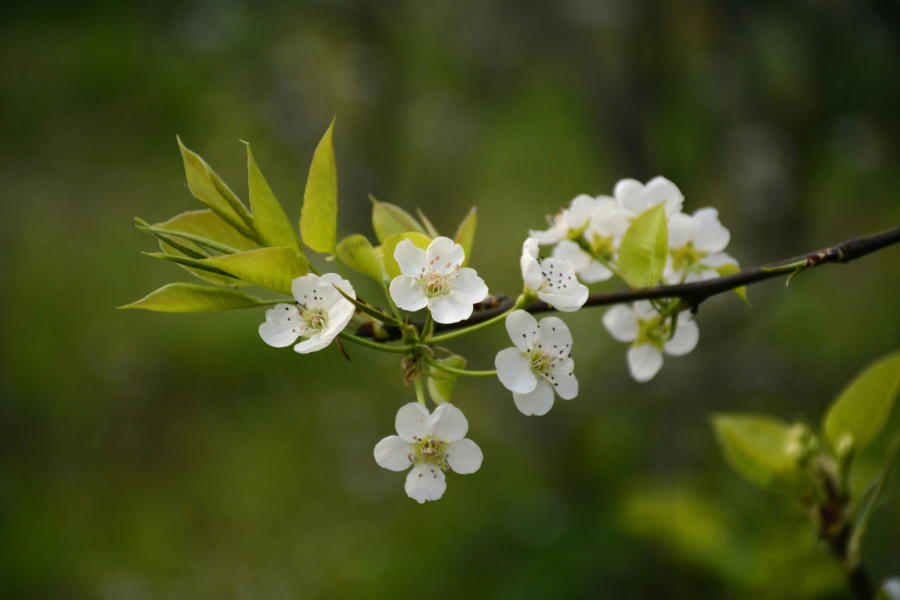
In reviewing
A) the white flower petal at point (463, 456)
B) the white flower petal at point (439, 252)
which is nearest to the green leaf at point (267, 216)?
the white flower petal at point (439, 252)

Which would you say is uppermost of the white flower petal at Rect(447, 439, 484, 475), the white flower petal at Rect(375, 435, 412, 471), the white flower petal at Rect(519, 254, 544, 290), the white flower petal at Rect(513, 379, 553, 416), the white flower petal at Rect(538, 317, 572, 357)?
the white flower petal at Rect(519, 254, 544, 290)

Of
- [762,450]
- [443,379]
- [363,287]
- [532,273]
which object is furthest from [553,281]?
[363,287]

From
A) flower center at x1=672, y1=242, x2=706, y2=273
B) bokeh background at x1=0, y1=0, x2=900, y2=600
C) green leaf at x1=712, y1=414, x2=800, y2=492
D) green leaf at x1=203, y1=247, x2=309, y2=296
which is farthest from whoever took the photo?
bokeh background at x1=0, y1=0, x2=900, y2=600

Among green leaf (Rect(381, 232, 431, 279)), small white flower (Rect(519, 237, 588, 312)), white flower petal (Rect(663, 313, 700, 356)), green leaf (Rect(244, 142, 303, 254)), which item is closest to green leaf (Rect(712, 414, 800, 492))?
white flower petal (Rect(663, 313, 700, 356))

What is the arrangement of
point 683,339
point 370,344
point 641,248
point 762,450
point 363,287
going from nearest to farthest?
point 370,344 < point 641,248 < point 683,339 < point 762,450 < point 363,287

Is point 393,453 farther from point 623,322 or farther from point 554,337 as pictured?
point 623,322

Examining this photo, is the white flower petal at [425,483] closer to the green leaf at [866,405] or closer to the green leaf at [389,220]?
the green leaf at [389,220]

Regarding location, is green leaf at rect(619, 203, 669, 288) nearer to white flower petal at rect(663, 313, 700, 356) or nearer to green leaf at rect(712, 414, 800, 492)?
white flower petal at rect(663, 313, 700, 356)

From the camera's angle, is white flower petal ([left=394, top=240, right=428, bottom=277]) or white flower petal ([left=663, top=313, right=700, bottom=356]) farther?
white flower petal ([left=663, top=313, right=700, bottom=356])
